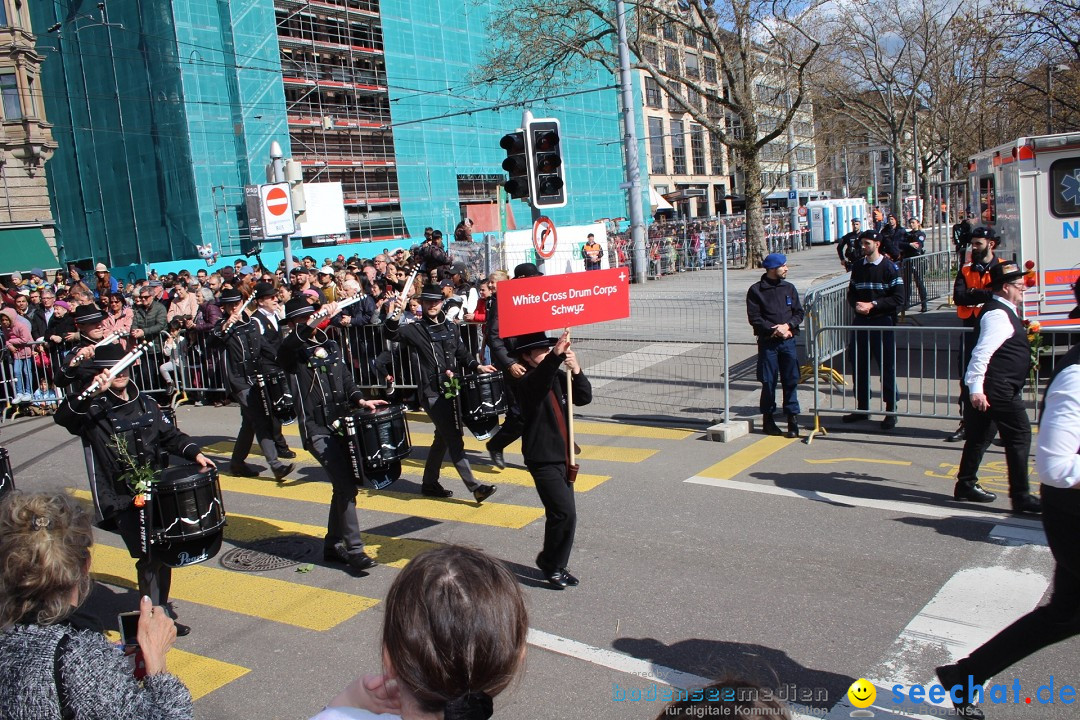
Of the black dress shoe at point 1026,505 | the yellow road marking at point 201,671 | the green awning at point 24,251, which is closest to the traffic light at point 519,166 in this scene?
the black dress shoe at point 1026,505

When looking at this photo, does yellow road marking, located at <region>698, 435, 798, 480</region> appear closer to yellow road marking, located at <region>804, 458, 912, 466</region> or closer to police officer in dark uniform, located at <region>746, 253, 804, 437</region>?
police officer in dark uniform, located at <region>746, 253, 804, 437</region>

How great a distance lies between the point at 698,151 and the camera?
75188 mm

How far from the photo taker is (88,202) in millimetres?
41344

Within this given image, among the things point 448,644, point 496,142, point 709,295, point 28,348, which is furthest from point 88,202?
point 448,644

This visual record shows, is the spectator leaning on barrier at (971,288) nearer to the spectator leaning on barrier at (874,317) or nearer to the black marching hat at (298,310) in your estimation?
the spectator leaning on barrier at (874,317)

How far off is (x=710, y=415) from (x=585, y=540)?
4390 mm

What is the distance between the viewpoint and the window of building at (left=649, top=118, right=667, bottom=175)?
68.4 m

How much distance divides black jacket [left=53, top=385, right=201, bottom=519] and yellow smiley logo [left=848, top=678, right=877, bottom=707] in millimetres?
4007

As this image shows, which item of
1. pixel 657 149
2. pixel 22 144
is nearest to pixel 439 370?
pixel 22 144

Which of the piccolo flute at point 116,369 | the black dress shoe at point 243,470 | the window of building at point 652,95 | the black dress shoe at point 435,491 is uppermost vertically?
the window of building at point 652,95

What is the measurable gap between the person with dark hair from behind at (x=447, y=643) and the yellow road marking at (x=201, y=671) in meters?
3.34

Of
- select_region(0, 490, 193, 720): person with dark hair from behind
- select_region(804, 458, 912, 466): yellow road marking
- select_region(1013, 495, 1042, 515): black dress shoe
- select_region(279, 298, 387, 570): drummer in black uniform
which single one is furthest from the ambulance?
select_region(0, 490, 193, 720): person with dark hair from behind

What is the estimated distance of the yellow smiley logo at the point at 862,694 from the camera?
13.8 ft

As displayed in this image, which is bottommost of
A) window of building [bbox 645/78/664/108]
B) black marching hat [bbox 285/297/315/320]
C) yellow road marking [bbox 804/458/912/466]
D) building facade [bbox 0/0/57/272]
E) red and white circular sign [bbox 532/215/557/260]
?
yellow road marking [bbox 804/458/912/466]
